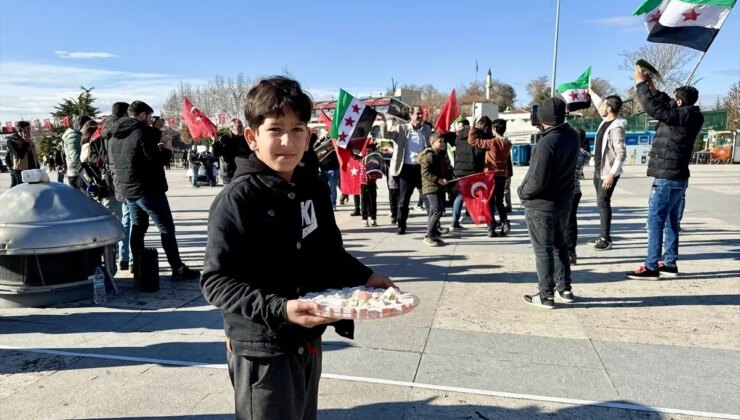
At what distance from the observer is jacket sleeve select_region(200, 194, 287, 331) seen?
1.70 meters

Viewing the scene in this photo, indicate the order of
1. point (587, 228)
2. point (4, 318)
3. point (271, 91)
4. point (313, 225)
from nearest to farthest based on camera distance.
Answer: point (271, 91) → point (313, 225) → point (4, 318) → point (587, 228)

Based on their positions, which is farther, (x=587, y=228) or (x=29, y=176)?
(x=587, y=228)

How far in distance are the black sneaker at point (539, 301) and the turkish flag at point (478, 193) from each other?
11.2ft

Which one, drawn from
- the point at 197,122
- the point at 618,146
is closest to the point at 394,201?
the point at 197,122

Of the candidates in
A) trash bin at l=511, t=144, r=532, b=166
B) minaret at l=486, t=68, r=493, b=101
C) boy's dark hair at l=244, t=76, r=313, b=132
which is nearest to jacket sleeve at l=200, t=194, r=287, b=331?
boy's dark hair at l=244, t=76, r=313, b=132

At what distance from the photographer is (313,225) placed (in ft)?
6.48

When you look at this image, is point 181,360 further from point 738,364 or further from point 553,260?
point 738,364

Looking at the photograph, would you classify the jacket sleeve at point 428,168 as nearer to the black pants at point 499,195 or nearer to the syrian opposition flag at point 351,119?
the black pants at point 499,195

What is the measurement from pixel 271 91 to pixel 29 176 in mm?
4295

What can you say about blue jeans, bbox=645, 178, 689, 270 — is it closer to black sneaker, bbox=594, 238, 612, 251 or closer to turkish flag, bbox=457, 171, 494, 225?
black sneaker, bbox=594, 238, 612, 251

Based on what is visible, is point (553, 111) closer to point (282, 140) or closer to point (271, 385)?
point (282, 140)

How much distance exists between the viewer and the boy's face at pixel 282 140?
1805 millimetres

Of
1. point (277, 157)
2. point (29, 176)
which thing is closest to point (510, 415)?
point (277, 157)

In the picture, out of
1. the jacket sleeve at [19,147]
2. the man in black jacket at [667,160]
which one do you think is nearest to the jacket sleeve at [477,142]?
the man in black jacket at [667,160]
